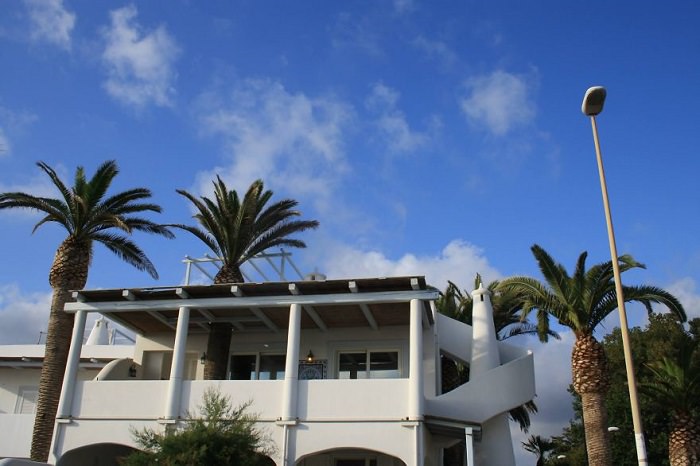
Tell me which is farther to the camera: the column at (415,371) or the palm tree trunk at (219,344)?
the palm tree trunk at (219,344)

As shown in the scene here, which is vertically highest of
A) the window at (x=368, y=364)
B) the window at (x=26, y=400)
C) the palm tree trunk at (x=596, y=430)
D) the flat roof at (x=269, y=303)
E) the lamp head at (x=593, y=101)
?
the lamp head at (x=593, y=101)

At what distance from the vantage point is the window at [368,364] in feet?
70.0

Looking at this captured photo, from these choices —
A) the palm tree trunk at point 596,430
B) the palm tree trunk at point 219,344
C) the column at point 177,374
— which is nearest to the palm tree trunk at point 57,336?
the palm tree trunk at point 219,344

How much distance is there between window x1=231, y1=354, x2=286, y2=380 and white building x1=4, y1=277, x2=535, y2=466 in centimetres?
4

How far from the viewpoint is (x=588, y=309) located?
22203 millimetres

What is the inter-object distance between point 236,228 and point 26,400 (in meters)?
11.2

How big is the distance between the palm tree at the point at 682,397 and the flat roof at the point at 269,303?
34.4 feet

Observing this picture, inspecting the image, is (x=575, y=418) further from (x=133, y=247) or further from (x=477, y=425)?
(x=133, y=247)

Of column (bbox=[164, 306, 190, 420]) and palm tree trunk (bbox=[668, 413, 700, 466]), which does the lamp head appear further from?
palm tree trunk (bbox=[668, 413, 700, 466])

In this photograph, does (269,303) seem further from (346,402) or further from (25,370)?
(25,370)

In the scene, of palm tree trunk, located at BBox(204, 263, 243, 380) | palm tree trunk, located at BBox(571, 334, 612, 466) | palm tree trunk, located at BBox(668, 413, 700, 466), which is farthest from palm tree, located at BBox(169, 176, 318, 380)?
palm tree trunk, located at BBox(668, 413, 700, 466)

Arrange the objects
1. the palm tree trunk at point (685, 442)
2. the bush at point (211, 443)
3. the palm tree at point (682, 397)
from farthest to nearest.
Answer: the palm tree trunk at point (685, 442)
the palm tree at point (682, 397)
the bush at point (211, 443)

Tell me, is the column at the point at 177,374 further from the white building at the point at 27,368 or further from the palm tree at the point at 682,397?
the palm tree at the point at 682,397

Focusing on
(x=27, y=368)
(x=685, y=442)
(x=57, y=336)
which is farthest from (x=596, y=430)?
(x=27, y=368)
